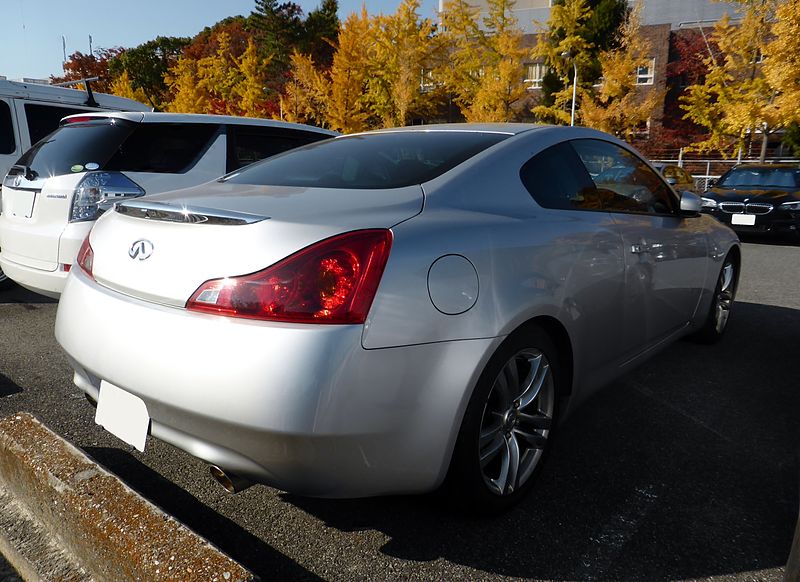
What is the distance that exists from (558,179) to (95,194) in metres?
3.13

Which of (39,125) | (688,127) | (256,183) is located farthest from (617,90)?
(256,183)

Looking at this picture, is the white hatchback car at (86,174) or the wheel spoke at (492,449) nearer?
the wheel spoke at (492,449)

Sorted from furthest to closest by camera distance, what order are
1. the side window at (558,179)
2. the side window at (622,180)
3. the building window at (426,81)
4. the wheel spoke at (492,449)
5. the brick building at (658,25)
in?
the brick building at (658,25)
the building window at (426,81)
the side window at (622,180)
the side window at (558,179)
the wheel spoke at (492,449)

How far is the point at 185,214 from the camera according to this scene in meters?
1.94

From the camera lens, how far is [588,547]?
2.08m

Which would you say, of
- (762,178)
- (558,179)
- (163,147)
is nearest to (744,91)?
(762,178)

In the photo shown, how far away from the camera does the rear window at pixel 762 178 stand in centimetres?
1123

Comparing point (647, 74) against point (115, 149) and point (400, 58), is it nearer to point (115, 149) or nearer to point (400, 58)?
point (400, 58)

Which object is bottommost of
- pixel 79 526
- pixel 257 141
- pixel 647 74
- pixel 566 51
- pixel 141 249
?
pixel 79 526

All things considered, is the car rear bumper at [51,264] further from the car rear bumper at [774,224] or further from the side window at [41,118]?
the car rear bumper at [774,224]

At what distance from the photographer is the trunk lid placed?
1763 mm

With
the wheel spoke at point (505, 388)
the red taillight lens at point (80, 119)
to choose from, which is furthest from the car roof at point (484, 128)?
the red taillight lens at point (80, 119)

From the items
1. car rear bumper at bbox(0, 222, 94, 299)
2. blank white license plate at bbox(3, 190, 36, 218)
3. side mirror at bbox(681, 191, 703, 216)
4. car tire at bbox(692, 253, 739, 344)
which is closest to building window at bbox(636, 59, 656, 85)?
car tire at bbox(692, 253, 739, 344)

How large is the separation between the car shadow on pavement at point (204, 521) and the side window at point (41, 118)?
16.3 ft
